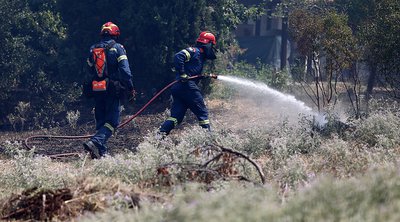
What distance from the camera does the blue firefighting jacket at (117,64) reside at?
941cm

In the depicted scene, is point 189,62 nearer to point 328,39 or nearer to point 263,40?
point 328,39

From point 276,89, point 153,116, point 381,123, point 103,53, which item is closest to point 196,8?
point 153,116

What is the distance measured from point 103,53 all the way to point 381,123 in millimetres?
3683

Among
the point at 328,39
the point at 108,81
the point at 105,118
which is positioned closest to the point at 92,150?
the point at 105,118

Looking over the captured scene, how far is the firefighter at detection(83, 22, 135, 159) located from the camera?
370 inches

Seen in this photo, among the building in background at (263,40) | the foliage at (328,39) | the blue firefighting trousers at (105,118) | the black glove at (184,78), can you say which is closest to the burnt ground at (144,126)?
the blue firefighting trousers at (105,118)

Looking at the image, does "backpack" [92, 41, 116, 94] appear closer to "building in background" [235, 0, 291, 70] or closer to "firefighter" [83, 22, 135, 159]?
"firefighter" [83, 22, 135, 159]

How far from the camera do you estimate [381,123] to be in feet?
29.3

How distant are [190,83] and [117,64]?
117 cm

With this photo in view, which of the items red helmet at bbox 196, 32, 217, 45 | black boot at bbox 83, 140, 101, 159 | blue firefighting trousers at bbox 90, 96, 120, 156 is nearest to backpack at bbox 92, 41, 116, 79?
blue firefighting trousers at bbox 90, 96, 120, 156

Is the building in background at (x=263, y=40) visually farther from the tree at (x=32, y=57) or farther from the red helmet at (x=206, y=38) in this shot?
the red helmet at (x=206, y=38)

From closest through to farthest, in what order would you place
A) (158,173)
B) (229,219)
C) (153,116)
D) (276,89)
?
(229,219) → (158,173) → (153,116) → (276,89)

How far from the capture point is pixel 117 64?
9555mm

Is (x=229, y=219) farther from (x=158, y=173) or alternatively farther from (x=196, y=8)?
(x=196, y=8)
